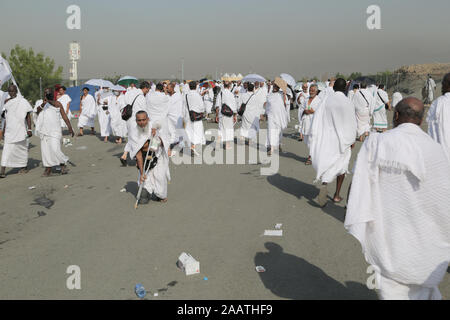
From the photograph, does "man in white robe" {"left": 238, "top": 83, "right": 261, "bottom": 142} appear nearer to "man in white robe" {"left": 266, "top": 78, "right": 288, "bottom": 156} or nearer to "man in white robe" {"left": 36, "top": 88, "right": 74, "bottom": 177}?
"man in white robe" {"left": 266, "top": 78, "right": 288, "bottom": 156}

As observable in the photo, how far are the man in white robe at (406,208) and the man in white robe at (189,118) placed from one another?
941 cm

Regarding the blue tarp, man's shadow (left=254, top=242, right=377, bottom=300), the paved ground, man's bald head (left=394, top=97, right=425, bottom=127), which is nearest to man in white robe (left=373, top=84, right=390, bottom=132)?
the paved ground

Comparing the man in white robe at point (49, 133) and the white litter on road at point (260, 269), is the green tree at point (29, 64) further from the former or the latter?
the white litter on road at point (260, 269)

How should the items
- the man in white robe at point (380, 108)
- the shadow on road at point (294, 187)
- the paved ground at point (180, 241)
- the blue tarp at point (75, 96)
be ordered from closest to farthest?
the paved ground at point (180, 241) < the shadow on road at point (294, 187) < the man in white robe at point (380, 108) < the blue tarp at point (75, 96)

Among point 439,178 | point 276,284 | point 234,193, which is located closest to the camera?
point 439,178

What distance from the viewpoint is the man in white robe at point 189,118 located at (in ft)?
39.9

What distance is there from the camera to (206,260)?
4.86 m

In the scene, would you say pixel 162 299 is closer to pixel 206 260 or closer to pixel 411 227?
pixel 206 260

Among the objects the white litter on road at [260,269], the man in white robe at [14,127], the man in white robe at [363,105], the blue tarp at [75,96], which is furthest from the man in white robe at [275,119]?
the blue tarp at [75,96]

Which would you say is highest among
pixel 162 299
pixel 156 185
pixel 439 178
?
pixel 439 178

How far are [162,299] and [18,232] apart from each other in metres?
3.08

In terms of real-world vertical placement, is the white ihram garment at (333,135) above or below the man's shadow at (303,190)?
above

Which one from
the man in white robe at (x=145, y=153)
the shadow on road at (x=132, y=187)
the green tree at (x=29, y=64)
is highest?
the green tree at (x=29, y=64)

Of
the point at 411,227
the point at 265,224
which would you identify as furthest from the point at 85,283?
the point at 411,227
